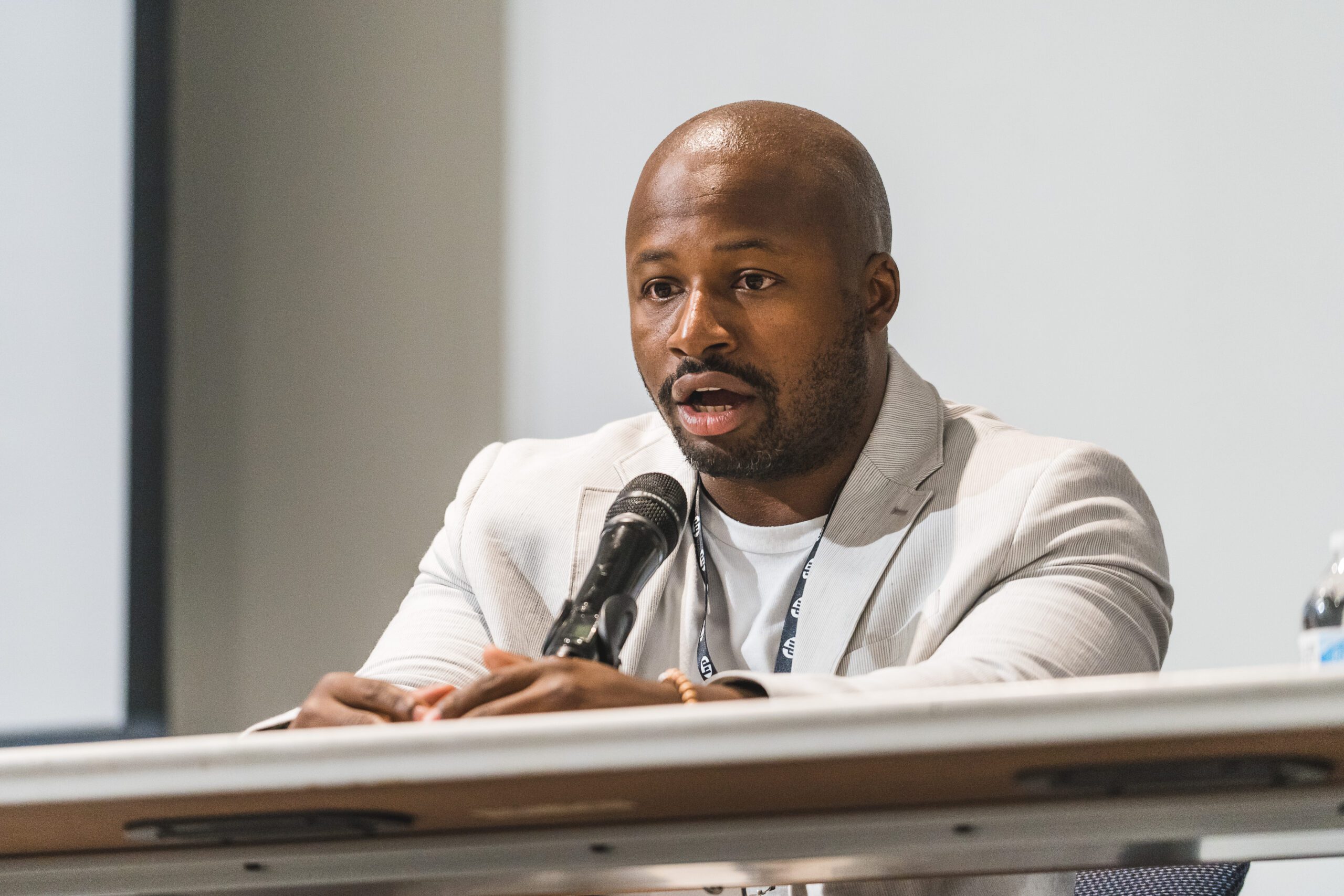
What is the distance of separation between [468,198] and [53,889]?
2014mm

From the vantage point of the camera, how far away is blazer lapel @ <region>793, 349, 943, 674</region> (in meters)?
1.61

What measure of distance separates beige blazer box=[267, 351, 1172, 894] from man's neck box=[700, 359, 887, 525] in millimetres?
60

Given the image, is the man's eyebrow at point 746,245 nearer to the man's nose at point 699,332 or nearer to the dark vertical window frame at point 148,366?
the man's nose at point 699,332

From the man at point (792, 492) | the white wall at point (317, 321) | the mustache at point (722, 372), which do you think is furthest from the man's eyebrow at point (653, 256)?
the white wall at point (317, 321)

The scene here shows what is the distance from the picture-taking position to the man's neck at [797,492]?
183 centimetres

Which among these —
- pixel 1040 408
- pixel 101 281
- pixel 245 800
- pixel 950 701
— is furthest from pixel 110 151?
pixel 950 701

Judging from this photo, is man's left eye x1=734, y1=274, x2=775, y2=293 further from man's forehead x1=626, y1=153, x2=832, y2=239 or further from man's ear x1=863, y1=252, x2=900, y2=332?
man's ear x1=863, y1=252, x2=900, y2=332

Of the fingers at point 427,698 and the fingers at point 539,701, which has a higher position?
the fingers at point 539,701

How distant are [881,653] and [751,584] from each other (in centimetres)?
26

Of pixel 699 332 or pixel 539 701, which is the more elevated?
pixel 699 332

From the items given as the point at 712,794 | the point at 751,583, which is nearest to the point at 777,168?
the point at 751,583

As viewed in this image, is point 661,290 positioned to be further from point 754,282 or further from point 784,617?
point 784,617

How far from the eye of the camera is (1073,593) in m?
1.46

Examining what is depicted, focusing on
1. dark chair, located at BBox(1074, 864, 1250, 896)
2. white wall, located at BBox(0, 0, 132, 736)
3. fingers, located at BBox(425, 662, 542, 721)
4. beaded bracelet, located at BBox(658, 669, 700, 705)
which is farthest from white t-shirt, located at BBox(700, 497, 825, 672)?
white wall, located at BBox(0, 0, 132, 736)
